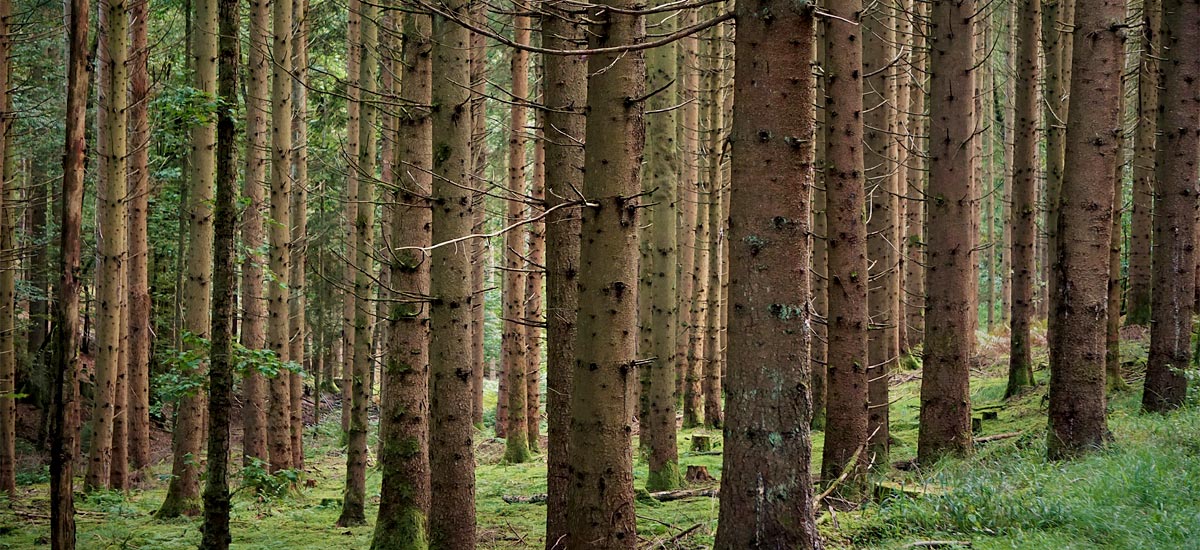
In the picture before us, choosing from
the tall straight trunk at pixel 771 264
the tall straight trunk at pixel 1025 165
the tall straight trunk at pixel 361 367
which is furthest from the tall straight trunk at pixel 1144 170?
the tall straight trunk at pixel 361 367

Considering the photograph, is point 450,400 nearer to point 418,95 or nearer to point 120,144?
point 418,95

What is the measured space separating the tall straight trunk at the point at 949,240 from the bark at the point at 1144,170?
431 cm

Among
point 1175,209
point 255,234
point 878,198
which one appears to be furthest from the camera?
point 255,234

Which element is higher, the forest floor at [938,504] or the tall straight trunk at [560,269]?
the tall straight trunk at [560,269]

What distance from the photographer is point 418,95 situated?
887 cm

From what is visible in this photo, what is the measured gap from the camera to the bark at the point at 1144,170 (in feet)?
41.3

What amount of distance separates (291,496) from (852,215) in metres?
9.33

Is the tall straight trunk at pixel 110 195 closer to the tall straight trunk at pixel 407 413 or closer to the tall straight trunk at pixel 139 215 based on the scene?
the tall straight trunk at pixel 139 215

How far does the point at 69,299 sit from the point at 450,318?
149 inches

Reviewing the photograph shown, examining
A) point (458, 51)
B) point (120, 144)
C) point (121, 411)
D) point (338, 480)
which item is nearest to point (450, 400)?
point (458, 51)

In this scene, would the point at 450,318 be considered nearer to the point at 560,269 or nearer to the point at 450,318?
the point at 450,318

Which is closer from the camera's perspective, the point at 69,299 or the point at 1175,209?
the point at 69,299

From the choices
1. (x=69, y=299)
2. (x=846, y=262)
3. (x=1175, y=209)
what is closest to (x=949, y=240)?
(x=846, y=262)

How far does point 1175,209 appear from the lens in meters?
9.83
